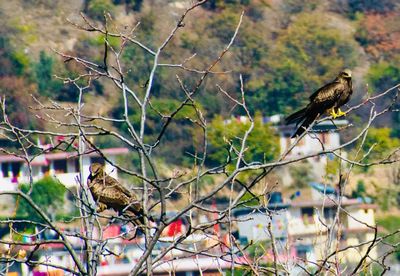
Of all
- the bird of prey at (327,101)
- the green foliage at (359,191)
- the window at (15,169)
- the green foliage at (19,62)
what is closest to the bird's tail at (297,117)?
the bird of prey at (327,101)

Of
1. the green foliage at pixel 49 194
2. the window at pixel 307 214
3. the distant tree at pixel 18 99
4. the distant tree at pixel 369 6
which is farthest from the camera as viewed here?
the distant tree at pixel 369 6

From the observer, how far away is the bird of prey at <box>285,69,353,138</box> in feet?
29.2

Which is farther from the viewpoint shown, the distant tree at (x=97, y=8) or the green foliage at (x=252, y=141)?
the distant tree at (x=97, y=8)

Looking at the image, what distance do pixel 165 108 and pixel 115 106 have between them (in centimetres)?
473

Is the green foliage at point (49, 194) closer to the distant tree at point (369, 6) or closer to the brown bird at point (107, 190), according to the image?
the distant tree at point (369, 6)

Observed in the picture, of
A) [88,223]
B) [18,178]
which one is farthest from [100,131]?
[18,178]

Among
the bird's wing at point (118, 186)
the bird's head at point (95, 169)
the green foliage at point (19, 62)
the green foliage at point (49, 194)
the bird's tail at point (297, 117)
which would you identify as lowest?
the bird's wing at point (118, 186)

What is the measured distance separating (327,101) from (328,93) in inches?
4.8

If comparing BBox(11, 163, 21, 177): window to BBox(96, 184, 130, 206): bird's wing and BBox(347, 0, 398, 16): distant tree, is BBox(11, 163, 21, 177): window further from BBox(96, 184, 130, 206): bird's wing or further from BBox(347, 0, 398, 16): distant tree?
BBox(96, 184, 130, 206): bird's wing

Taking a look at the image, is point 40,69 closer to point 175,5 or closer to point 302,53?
point 175,5

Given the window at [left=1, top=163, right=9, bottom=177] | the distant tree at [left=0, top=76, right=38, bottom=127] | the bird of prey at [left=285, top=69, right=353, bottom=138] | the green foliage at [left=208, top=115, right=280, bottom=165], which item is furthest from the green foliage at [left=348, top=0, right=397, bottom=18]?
the bird of prey at [left=285, top=69, right=353, bottom=138]

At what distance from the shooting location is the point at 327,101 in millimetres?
9391

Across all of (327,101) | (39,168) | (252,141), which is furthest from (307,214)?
(327,101)

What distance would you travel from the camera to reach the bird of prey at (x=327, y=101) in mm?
8906
